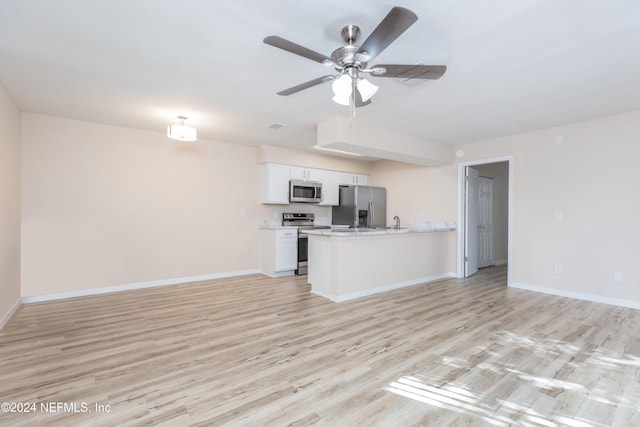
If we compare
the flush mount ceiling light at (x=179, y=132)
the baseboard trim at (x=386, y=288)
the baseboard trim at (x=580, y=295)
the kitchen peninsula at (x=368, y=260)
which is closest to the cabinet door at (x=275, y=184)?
the kitchen peninsula at (x=368, y=260)

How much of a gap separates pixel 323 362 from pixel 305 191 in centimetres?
407

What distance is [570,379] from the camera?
2170 mm

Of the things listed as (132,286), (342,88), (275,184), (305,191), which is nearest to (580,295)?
(342,88)

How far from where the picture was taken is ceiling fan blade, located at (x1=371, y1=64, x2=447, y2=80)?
205 cm

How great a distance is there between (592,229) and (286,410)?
4567 millimetres

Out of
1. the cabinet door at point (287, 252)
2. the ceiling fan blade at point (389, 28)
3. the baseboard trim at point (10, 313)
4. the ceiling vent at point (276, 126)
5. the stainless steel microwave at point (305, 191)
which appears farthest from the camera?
the stainless steel microwave at point (305, 191)

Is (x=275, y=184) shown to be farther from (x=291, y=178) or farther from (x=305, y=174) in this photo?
(x=305, y=174)

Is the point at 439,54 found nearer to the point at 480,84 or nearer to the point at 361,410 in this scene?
the point at 480,84

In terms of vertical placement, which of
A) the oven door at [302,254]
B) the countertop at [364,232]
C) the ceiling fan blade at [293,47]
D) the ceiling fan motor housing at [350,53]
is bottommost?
the oven door at [302,254]

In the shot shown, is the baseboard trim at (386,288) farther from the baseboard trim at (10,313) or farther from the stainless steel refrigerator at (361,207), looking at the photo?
the baseboard trim at (10,313)

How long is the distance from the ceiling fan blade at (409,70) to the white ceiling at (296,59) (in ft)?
0.89

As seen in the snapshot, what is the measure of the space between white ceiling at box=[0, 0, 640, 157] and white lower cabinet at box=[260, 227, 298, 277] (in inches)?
85.6

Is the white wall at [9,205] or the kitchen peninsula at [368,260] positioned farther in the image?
the kitchen peninsula at [368,260]

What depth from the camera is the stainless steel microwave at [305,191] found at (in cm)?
594
